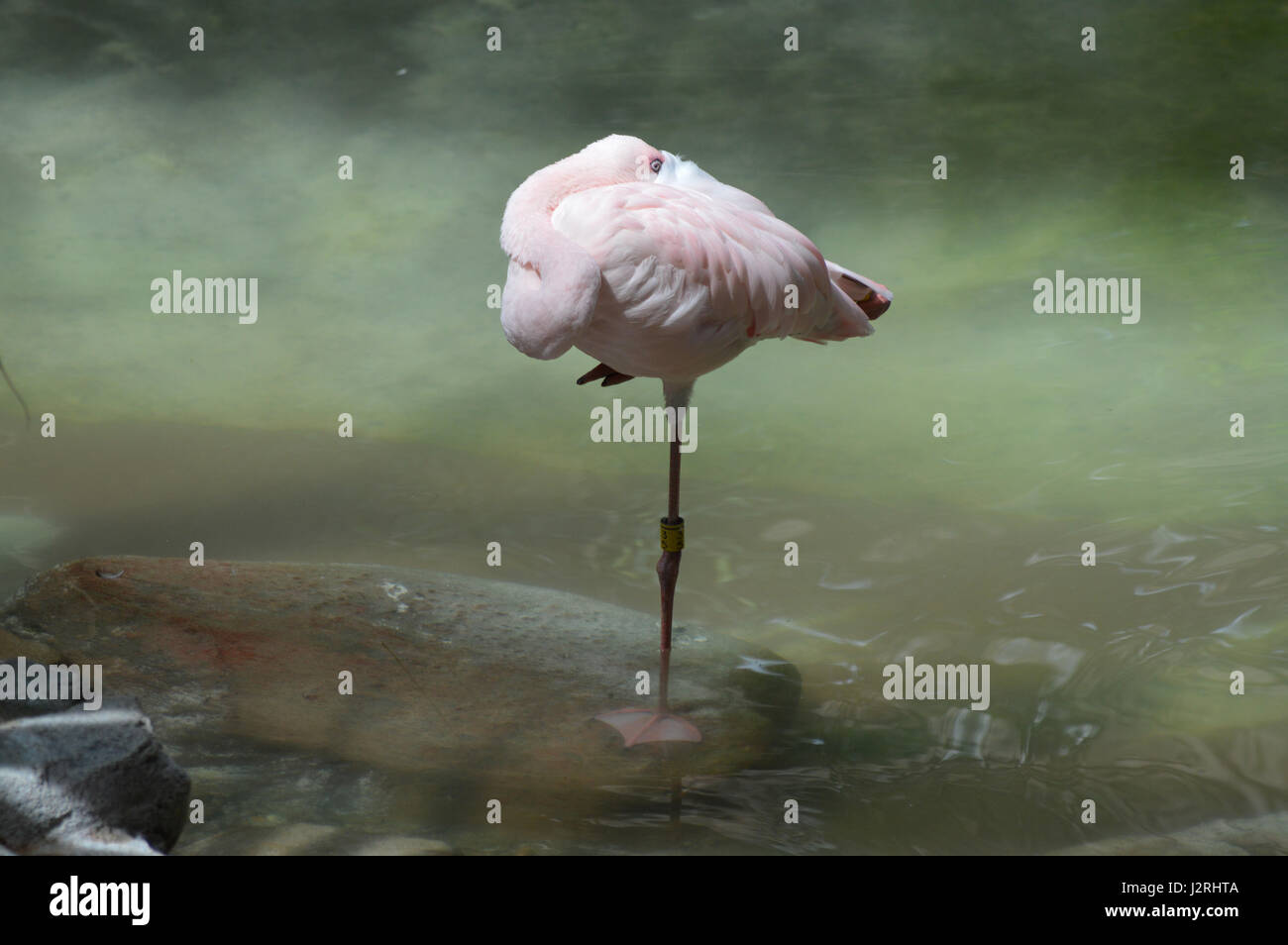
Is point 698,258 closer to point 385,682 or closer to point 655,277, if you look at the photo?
point 655,277

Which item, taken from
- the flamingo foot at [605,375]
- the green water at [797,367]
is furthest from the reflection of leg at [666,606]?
the flamingo foot at [605,375]

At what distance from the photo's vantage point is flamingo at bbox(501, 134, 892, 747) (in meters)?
2.97

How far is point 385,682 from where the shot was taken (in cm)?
350

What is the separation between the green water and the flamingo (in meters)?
0.86

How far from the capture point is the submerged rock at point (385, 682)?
10.2 ft

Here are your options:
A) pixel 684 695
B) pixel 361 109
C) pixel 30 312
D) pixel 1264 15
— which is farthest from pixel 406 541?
pixel 1264 15

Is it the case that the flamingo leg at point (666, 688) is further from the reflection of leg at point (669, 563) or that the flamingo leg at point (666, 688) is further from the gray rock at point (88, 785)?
the gray rock at point (88, 785)

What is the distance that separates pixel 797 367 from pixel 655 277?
299 centimetres

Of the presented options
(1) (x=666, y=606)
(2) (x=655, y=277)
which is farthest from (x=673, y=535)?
(2) (x=655, y=277)

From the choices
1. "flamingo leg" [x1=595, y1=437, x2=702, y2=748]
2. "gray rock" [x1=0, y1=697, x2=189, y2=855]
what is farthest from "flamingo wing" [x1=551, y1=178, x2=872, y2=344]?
"gray rock" [x1=0, y1=697, x2=189, y2=855]

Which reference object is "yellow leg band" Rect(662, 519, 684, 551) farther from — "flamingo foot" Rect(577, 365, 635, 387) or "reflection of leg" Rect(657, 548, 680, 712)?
"flamingo foot" Rect(577, 365, 635, 387)

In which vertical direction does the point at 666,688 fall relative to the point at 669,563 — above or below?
below

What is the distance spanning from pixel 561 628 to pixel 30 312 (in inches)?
149

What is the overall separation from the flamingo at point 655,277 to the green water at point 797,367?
0.86 metres
